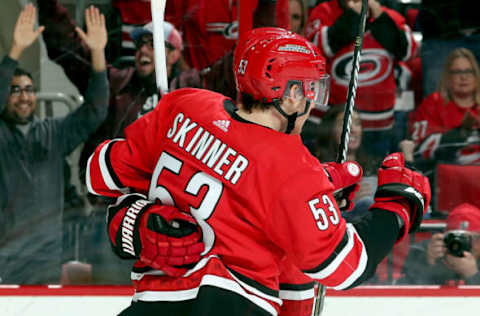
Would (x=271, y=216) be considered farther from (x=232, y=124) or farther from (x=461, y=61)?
(x=461, y=61)

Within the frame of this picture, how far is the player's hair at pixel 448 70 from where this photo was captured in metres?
2.55

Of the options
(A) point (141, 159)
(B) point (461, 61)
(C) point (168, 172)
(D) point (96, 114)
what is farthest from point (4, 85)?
(B) point (461, 61)

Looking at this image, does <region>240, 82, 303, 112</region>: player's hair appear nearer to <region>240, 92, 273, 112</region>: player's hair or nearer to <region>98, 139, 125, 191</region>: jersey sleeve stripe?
<region>240, 92, 273, 112</region>: player's hair

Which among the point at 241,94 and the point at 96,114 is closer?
the point at 241,94

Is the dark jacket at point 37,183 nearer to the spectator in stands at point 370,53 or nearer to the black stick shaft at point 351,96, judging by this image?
the spectator in stands at point 370,53

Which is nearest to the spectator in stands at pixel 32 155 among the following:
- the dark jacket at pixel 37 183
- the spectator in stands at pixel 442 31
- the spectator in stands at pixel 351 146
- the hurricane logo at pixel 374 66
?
the dark jacket at pixel 37 183

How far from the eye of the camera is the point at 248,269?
1.16m

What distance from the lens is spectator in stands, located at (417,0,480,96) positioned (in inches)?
99.3

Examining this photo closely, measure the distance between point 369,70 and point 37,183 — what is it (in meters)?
1.46

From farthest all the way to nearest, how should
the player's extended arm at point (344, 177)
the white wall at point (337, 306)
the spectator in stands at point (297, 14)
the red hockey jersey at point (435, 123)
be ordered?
the red hockey jersey at point (435, 123) < the spectator in stands at point (297, 14) < the white wall at point (337, 306) < the player's extended arm at point (344, 177)

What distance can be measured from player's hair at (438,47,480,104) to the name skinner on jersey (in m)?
1.63

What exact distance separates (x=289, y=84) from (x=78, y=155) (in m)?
1.58

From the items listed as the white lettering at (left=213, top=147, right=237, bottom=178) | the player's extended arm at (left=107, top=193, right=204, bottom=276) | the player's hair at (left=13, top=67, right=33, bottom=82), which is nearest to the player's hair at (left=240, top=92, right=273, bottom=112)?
the white lettering at (left=213, top=147, right=237, bottom=178)

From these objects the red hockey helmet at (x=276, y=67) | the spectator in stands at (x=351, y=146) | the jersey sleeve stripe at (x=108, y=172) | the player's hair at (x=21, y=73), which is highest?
the red hockey helmet at (x=276, y=67)
